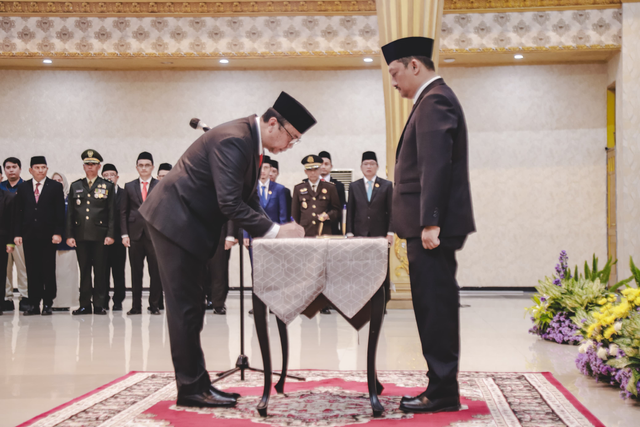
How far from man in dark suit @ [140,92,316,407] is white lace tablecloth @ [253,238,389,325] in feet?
0.37

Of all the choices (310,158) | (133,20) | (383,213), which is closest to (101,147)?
(133,20)

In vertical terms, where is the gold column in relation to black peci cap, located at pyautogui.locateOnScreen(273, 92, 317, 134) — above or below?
above

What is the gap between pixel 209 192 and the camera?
2715 millimetres

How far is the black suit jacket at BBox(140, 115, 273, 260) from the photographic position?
2.61m

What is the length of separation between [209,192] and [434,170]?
0.96 meters

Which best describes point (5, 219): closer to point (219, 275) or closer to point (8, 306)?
point (8, 306)

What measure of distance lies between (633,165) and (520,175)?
1.52 metres

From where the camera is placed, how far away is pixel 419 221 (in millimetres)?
2688

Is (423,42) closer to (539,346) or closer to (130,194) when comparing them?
(539,346)

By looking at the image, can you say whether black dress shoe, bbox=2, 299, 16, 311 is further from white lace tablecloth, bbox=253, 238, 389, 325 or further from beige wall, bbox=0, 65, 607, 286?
white lace tablecloth, bbox=253, 238, 389, 325

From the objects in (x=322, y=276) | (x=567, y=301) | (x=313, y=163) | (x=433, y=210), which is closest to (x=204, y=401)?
(x=322, y=276)

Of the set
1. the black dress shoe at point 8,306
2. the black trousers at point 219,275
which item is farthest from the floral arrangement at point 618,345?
the black dress shoe at point 8,306

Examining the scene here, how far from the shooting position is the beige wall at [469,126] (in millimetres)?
8812

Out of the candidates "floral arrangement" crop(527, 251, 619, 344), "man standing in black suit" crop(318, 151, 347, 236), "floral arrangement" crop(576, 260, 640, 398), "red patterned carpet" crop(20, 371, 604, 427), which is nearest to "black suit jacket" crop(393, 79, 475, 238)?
"red patterned carpet" crop(20, 371, 604, 427)
